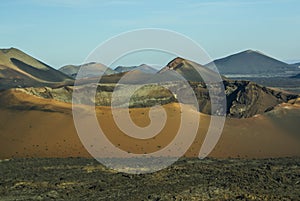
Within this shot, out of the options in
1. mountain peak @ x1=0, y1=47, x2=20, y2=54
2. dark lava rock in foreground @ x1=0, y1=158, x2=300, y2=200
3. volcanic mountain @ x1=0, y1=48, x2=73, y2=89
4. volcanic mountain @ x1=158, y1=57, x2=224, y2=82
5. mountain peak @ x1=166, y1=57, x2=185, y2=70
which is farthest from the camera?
mountain peak @ x1=0, y1=47, x2=20, y2=54

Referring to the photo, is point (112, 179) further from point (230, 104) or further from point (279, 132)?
point (230, 104)

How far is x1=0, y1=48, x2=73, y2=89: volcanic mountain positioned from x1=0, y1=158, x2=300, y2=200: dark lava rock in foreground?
61316mm

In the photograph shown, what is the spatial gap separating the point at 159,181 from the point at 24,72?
8776cm

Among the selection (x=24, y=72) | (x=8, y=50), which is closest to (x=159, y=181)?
(x=24, y=72)

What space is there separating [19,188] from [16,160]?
20.0 ft

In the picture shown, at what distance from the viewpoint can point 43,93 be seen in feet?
139

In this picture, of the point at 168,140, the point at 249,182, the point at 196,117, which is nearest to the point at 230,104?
the point at 196,117

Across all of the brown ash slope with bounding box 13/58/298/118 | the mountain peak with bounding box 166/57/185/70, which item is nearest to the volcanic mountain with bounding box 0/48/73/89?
the mountain peak with bounding box 166/57/185/70

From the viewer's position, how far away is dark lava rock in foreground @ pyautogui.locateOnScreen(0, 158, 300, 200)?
1747 centimetres

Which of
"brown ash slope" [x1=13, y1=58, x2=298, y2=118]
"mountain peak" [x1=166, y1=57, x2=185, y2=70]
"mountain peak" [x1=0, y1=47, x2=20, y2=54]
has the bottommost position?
"brown ash slope" [x1=13, y1=58, x2=298, y2=118]

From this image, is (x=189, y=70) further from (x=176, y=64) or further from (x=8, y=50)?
(x=8, y=50)

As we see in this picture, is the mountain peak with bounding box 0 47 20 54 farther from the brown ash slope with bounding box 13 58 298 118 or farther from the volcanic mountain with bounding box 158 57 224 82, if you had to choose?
the brown ash slope with bounding box 13 58 298 118

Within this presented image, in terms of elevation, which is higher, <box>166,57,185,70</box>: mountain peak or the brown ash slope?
<box>166,57,185,70</box>: mountain peak

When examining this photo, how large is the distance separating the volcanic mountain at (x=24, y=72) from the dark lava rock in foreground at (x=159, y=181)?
2414 inches
